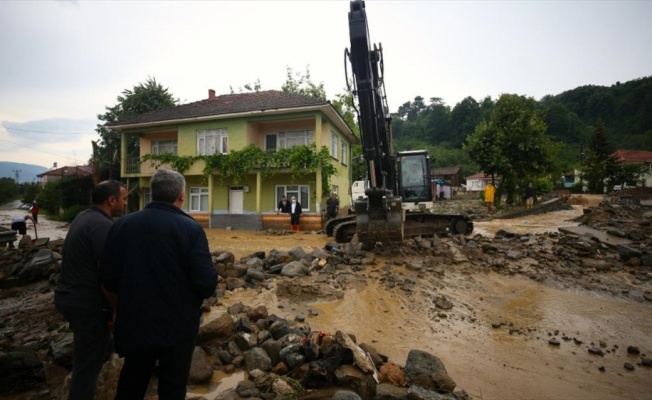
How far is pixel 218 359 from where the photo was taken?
3.83m

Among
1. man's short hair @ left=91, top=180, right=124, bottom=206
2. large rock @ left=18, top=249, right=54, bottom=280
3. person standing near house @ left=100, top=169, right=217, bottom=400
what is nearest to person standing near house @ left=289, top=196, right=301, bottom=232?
large rock @ left=18, top=249, right=54, bottom=280

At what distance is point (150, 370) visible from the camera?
7.21 ft

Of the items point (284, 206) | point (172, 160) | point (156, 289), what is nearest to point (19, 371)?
point (156, 289)

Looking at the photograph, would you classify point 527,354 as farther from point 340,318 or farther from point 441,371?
point 340,318

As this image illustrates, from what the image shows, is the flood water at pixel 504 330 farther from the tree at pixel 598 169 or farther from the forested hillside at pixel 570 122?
the forested hillside at pixel 570 122

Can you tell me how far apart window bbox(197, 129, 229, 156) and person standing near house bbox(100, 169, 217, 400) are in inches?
726

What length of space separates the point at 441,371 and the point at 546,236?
9.48 m

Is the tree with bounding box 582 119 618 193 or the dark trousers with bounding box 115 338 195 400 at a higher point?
the tree with bounding box 582 119 618 193

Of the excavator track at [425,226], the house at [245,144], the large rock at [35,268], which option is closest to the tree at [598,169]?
the house at [245,144]

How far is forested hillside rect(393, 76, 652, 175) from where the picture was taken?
71.1m

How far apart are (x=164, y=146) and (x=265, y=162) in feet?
29.6

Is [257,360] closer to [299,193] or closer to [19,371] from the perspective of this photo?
[19,371]

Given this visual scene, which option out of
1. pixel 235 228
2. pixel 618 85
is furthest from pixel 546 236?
pixel 618 85

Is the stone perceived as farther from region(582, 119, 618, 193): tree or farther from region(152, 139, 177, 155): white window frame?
region(582, 119, 618, 193): tree
